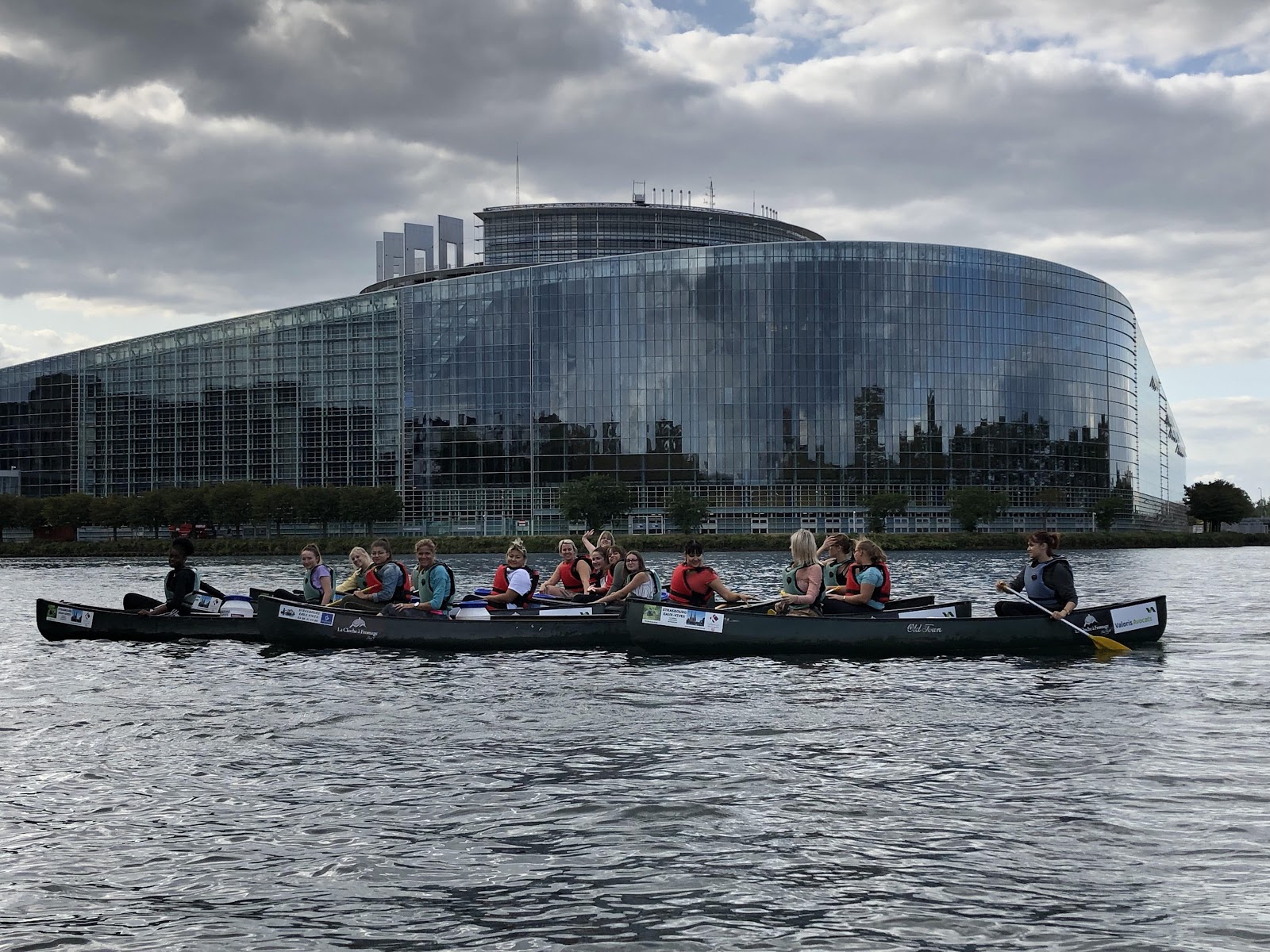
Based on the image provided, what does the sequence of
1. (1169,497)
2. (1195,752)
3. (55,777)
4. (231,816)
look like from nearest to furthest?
Result: (231,816), (55,777), (1195,752), (1169,497)

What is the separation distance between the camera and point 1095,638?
85.3ft

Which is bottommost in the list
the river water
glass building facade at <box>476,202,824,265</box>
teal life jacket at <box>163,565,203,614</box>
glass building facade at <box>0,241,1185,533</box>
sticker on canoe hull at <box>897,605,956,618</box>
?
the river water

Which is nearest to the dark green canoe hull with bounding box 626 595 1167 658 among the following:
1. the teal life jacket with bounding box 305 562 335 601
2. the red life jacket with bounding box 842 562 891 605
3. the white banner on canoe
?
the white banner on canoe

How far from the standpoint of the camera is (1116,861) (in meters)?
10.8

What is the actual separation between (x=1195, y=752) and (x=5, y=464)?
167 m

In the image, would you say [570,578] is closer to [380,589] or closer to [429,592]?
[429,592]

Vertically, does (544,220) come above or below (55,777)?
above

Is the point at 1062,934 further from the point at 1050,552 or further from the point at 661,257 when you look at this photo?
the point at 661,257

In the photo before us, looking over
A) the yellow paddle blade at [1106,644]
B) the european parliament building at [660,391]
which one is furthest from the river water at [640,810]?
the european parliament building at [660,391]

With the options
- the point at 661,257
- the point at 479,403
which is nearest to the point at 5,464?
the point at 479,403

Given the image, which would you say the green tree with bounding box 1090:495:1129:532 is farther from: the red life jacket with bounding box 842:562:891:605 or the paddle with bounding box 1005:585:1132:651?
the red life jacket with bounding box 842:562:891:605

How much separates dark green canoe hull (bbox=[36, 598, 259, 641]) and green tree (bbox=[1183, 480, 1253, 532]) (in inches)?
6252

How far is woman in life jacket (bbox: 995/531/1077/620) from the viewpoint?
25.8m

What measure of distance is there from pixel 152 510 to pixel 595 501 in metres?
44.5
